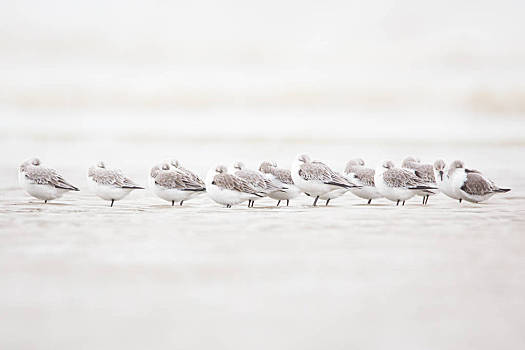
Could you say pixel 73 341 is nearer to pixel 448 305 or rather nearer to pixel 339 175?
pixel 448 305

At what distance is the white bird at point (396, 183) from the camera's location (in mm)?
7887

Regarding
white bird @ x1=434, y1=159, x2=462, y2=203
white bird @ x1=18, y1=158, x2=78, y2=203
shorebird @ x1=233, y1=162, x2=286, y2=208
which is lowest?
white bird @ x1=18, y1=158, x2=78, y2=203

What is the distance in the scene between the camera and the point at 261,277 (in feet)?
14.4

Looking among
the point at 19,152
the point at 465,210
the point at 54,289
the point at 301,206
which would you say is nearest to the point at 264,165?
the point at 301,206

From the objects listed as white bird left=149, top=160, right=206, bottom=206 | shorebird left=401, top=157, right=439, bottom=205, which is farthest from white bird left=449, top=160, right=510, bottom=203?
white bird left=149, top=160, right=206, bottom=206

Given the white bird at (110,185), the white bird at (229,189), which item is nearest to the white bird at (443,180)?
the white bird at (229,189)

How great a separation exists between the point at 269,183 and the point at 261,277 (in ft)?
11.7

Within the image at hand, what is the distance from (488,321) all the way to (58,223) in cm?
403

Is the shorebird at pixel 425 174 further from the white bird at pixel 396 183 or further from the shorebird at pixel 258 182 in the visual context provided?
the shorebird at pixel 258 182

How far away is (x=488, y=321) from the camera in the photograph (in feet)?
11.5

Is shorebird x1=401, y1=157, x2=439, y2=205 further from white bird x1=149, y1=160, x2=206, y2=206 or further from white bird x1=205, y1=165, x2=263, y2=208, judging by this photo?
white bird x1=149, y1=160, x2=206, y2=206

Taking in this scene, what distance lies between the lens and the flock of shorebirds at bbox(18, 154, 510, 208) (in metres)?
7.73

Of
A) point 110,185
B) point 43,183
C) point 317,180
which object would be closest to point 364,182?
point 317,180

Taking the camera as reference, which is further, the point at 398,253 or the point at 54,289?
the point at 398,253
